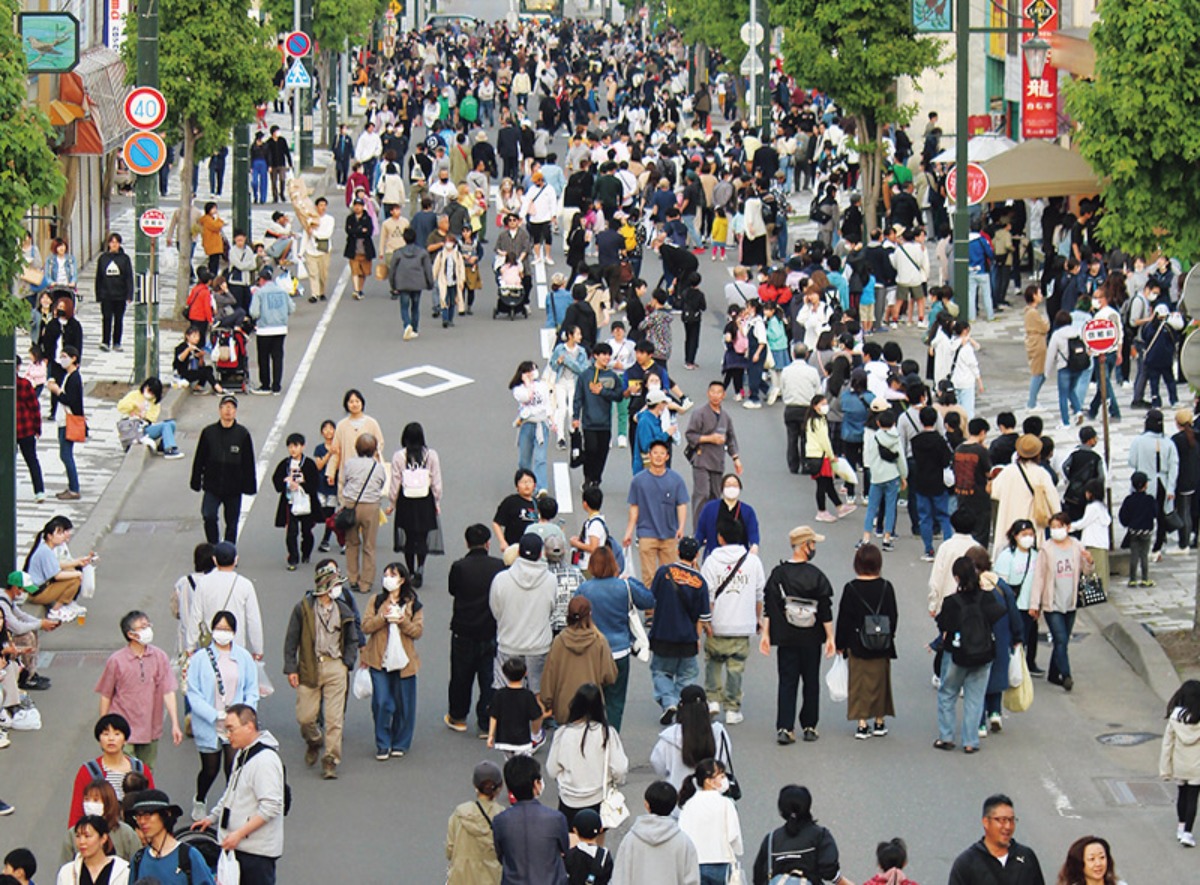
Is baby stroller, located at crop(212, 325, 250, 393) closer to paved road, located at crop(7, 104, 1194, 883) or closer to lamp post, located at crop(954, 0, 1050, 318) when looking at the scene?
paved road, located at crop(7, 104, 1194, 883)

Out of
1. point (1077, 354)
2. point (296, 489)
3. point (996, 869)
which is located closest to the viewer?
point (996, 869)

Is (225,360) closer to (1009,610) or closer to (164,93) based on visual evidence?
(164,93)

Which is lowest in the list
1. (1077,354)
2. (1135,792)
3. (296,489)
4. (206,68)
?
(1135,792)

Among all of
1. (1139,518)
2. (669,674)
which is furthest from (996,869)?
(1139,518)

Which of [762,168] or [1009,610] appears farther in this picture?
[762,168]

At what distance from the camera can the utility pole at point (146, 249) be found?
89.2ft

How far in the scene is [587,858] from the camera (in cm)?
1175

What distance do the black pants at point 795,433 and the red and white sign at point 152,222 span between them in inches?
316

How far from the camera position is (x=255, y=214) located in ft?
140

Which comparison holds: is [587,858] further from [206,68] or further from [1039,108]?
[1039,108]

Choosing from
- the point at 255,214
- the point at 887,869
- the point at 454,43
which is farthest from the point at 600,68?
the point at 887,869

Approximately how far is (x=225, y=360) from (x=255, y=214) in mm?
15791

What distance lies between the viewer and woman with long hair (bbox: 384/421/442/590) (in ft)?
62.5

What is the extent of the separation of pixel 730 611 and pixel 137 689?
4.16m
